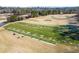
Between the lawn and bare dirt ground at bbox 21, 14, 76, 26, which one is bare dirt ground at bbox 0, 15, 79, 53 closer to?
the lawn

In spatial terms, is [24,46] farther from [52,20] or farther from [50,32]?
[52,20]

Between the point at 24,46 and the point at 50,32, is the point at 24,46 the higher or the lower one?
the lower one

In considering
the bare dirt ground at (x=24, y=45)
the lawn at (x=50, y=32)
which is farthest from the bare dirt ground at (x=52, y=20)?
the bare dirt ground at (x=24, y=45)

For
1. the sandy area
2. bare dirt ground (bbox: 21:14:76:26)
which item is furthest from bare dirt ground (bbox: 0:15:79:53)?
bare dirt ground (bbox: 21:14:76:26)

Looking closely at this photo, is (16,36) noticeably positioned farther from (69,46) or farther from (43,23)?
(69,46)

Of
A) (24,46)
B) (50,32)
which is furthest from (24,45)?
(50,32)
